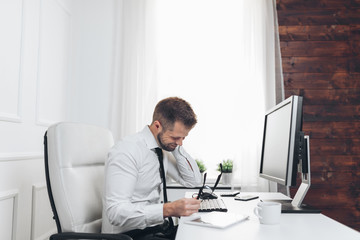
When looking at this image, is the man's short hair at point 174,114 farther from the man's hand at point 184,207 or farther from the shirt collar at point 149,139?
the man's hand at point 184,207

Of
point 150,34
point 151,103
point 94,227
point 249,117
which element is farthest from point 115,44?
point 94,227

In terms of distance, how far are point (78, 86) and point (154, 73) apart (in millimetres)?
639

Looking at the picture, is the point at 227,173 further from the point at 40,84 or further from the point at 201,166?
the point at 40,84

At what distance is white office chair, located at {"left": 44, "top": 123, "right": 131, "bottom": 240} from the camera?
1.36 m

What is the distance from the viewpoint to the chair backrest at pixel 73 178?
4.47 feet

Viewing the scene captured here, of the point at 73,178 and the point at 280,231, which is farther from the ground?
the point at 73,178

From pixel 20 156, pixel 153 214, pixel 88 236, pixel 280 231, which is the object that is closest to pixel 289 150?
pixel 280 231

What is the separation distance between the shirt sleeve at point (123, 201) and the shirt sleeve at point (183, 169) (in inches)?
20.1

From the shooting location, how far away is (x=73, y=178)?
1403 millimetres

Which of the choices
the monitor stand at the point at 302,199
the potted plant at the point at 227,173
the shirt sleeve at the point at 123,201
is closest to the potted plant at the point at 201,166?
the potted plant at the point at 227,173

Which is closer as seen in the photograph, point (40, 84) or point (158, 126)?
point (158, 126)

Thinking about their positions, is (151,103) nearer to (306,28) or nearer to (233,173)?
(233,173)

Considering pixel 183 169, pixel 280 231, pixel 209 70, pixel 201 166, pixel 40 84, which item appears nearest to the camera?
pixel 280 231

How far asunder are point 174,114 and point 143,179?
310 millimetres
